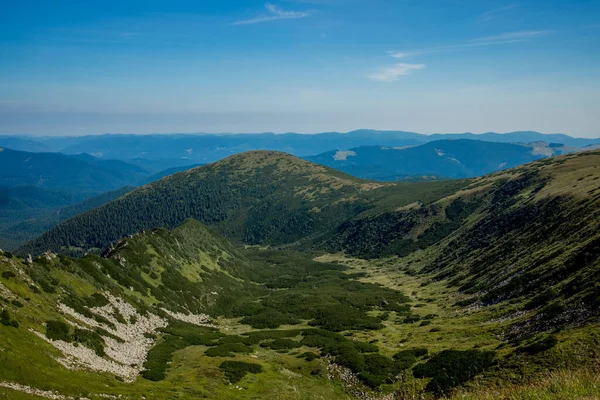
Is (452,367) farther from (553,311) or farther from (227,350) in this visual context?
(227,350)

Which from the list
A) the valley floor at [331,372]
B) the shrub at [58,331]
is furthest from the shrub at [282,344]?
the shrub at [58,331]

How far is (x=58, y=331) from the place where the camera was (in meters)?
56.7

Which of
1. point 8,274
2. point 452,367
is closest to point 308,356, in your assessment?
point 452,367

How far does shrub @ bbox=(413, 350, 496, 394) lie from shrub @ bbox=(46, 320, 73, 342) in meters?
53.8

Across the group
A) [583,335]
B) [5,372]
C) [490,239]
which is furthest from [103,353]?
[490,239]

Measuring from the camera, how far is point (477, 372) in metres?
53.6

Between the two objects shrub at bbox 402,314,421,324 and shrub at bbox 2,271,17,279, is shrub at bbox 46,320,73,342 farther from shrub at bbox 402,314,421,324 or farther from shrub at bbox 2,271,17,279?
shrub at bbox 402,314,421,324

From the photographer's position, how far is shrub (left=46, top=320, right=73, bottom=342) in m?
55.1

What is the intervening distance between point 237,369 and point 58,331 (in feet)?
94.8

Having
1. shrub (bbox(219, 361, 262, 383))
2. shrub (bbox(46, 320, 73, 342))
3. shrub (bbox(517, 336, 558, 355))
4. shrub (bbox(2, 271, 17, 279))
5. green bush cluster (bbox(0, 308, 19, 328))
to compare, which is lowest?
shrub (bbox(219, 361, 262, 383))

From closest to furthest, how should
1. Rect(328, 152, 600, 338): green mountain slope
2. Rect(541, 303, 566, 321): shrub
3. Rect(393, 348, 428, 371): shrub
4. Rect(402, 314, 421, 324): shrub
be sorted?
Rect(541, 303, 566, 321): shrub, Rect(328, 152, 600, 338): green mountain slope, Rect(393, 348, 428, 371): shrub, Rect(402, 314, 421, 324): shrub

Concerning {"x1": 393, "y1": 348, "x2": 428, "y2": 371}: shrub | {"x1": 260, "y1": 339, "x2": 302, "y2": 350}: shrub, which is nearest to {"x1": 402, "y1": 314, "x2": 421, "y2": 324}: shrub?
{"x1": 393, "y1": 348, "x2": 428, "y2": 371}: shrub

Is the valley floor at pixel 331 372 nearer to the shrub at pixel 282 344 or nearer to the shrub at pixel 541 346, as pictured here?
the shrub at pixel 541 346

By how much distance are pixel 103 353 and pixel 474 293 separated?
96743mm
